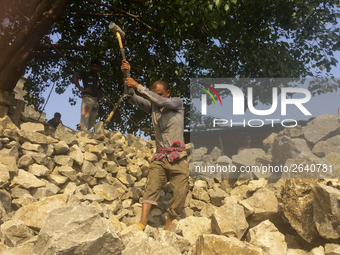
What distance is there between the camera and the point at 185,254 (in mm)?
3248

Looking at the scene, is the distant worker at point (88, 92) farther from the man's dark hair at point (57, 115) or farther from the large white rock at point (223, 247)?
the large white rock at point (223, 247)

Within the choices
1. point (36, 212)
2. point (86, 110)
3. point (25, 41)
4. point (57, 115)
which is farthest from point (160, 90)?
point (57, 115)

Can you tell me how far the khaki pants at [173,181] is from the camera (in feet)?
13.3

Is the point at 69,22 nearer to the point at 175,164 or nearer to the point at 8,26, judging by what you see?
the point at 8,26

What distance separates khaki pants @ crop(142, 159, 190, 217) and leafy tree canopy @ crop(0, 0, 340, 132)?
8.33ft

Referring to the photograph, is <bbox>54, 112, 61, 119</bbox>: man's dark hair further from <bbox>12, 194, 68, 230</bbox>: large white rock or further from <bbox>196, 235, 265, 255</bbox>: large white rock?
<bbox>196, 235, 265, 255</bbox>: large white rock

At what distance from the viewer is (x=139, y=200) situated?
519cm

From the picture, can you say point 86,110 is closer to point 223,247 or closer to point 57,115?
point 57,115

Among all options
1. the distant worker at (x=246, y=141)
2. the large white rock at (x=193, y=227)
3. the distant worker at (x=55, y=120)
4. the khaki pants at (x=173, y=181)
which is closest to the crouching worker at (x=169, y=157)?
the khaki pants at (x=173, y=181)

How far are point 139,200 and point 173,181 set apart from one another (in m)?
1.33

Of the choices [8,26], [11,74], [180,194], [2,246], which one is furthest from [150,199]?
[8,26]

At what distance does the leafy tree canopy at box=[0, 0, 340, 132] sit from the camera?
612cm

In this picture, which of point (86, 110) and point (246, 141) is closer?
point (86, 110)

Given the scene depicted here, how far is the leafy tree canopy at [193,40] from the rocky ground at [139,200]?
192 cm
